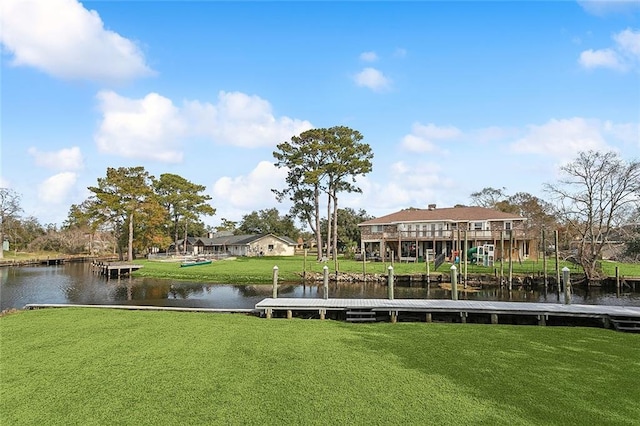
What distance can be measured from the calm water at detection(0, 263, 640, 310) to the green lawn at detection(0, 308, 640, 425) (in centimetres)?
1077

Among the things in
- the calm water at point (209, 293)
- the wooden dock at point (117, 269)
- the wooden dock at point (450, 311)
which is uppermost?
the wooden dock at point (450, 311)

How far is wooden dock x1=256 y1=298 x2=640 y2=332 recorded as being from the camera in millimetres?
12141

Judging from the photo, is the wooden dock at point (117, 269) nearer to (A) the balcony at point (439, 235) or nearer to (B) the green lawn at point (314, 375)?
(A) the balcony at point (439, 235)

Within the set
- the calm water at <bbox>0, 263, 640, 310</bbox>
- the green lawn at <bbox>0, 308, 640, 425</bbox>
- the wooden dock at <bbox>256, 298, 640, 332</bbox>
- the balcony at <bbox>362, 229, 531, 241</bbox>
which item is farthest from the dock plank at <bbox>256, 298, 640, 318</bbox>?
the balcony at <bbox>362, 229, 531, 241</bbox>

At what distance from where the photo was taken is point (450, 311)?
12680mm

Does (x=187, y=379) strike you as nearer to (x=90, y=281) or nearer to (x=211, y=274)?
(x=211, y=274)

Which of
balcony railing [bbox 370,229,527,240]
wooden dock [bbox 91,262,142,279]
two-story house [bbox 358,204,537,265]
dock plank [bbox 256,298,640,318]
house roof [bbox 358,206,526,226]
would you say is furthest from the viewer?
house roof [bbox 358,206,526,226]

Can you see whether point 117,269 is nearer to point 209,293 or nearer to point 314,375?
point 209,293

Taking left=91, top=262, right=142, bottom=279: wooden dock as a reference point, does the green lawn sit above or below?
above

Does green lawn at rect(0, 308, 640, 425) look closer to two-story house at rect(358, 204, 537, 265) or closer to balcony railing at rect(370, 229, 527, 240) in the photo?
two-story house at rect(358, 204, 537, 265)

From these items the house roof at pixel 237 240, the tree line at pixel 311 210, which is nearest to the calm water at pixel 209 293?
the tree line at pixel 311 210

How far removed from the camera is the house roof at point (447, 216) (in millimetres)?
40362

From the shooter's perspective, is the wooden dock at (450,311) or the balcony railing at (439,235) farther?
the balcony railing at (439,235)

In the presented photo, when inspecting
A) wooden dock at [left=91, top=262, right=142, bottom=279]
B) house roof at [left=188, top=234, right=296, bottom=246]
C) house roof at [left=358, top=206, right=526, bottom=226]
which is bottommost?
wooden dock at [left=91, top=262, right=142, bottom=279]
